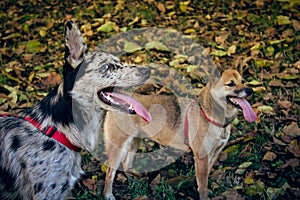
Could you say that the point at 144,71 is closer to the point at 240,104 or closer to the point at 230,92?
the point at 230,92

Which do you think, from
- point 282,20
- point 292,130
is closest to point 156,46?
point 282,20

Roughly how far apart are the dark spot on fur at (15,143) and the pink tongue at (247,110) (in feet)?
6.69

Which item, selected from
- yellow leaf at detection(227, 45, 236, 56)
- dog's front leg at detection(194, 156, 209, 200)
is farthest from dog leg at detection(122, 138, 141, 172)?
yellow leaf at detection(227, 45, 236, 56)

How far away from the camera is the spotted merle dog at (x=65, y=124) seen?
11.4ft

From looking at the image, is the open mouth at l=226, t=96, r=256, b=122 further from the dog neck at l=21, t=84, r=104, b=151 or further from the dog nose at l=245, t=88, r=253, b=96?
the dog neck at l=21, t=84, r=104, b=151

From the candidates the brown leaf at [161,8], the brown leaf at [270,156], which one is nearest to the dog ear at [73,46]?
the brown leaf at [270,156]

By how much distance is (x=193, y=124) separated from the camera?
15.0ft

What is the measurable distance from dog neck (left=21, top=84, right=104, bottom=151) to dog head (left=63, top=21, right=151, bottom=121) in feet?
0.18

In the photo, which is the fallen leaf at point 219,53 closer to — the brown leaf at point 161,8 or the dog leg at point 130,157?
the brown leaf at point 161,8

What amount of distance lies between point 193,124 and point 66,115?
55.8 inches

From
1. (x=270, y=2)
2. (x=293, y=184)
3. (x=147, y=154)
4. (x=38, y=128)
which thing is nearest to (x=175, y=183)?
(x=147, y=154)

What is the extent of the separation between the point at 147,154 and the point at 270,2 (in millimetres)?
4308

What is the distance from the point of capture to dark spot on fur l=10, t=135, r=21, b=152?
11.4 feet

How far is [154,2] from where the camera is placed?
28.4 feet
